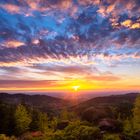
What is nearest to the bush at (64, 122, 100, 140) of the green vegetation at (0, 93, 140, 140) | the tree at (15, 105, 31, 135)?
the green vegetation at (0, 93, 140, 140)

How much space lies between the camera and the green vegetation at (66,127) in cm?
2283

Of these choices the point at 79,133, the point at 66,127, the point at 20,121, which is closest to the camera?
the point at 79,133

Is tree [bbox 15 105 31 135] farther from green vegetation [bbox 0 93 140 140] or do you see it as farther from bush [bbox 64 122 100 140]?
bush [bbox 64 122 100 140]

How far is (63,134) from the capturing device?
72.6 feet

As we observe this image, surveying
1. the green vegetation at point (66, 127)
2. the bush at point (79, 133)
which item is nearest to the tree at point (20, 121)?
the green vegetation at point (66, 127)

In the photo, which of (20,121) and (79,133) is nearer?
(79,133)

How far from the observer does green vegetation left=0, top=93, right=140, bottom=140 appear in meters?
22.8

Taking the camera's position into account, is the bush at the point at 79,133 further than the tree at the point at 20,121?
No

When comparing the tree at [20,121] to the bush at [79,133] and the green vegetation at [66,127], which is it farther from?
the bush at [79,133]

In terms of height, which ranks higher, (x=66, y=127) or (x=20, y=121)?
(x=66, y=127)

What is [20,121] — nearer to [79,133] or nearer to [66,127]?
[66,127]

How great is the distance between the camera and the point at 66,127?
23719 millimetres

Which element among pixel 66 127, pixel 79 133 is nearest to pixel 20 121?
pixel 66 127

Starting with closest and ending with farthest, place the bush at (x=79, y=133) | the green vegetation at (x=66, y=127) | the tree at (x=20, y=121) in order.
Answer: the bush at (x=79, y=133) → the green vegetation at (x=66, y=127) → the tree at (x=20, y=121)
